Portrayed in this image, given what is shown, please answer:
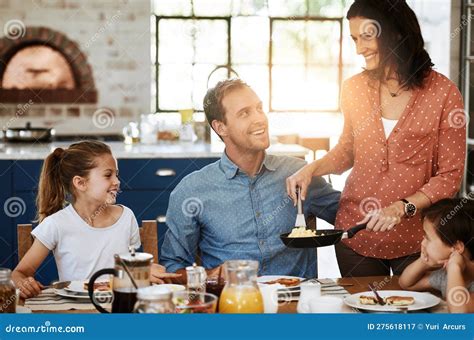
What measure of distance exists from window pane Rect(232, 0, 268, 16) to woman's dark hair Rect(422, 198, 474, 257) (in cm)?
245

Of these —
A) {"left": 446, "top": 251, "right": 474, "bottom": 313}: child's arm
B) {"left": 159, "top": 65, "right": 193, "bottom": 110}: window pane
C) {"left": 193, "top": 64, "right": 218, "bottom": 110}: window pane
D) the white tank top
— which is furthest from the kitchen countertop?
{"left": 446, "top": 251, "right": 474, "bottom": 313}: child's arm

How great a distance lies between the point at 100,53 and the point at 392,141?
85.7 inches

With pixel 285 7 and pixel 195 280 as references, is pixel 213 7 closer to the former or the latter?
pixel 285 7

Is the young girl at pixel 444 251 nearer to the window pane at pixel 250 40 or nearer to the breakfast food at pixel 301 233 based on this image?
the breakfast food at pixel 301 233

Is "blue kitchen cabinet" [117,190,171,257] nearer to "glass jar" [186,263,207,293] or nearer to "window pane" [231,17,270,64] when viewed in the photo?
"window pane" [231,17,270,64]

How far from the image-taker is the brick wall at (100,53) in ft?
11.8

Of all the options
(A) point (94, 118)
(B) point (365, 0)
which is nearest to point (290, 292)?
(B) point (365, 0)

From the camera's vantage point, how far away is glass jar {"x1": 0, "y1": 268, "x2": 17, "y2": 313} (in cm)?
122

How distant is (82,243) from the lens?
1752mm

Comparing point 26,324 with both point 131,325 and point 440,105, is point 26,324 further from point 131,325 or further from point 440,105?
point 440,105

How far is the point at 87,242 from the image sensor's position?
1753 millimetres

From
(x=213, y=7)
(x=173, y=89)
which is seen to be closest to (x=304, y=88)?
(x=213, y=7)

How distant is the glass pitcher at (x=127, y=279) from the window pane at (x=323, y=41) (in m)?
3.09

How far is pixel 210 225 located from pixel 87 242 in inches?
9.7
